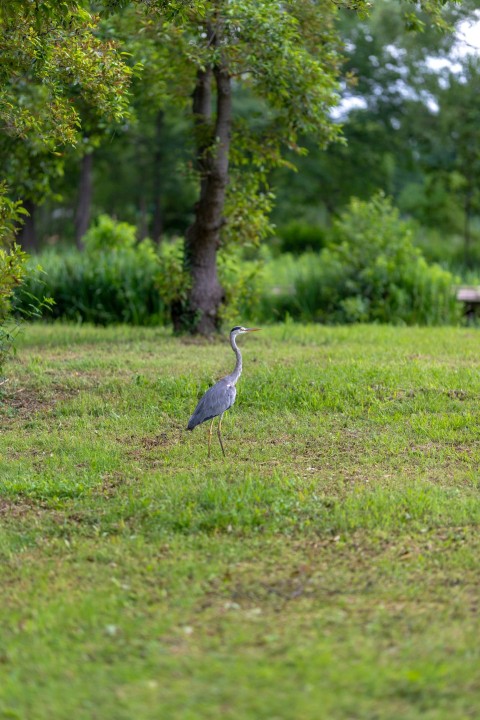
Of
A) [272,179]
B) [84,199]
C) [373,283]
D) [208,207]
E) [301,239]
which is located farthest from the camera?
[272,179]

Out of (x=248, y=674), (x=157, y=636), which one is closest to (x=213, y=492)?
(x=157, y=636)

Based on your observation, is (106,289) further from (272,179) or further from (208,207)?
(272,179)

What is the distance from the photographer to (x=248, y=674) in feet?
15.4

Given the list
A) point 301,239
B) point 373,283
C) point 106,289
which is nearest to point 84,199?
point 301,239

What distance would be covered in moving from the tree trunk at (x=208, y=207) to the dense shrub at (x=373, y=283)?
8.25ft

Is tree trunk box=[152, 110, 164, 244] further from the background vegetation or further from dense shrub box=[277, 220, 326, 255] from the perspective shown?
dense shrub box=[277, 220, 326, 255]

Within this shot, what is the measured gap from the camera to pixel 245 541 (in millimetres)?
6457

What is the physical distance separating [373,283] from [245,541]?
1005 centimetres

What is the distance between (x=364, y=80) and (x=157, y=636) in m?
26.8

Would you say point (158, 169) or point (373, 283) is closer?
point (373, 283)

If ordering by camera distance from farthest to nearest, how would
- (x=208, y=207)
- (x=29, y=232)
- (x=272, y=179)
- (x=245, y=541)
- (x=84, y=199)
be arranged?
(x=272, y=179)
(x=84, y=199)
(x=29, y=232)
(x=208, y=207)
(x=245, y=541)

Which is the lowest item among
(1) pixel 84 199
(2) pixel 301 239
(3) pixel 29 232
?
(3) pixel 29 232

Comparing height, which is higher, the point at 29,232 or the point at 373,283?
the point at 29,232

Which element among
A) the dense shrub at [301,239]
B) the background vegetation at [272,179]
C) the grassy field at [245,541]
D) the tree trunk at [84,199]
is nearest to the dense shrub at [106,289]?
the background vegetation at [272,179]
